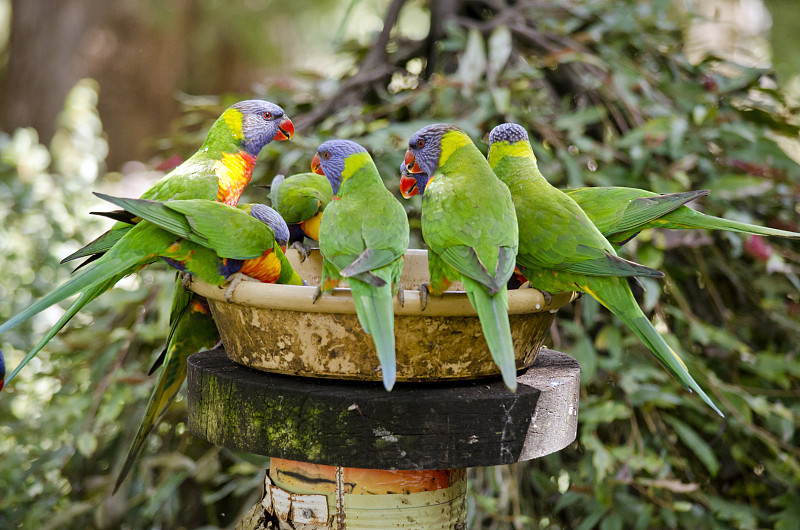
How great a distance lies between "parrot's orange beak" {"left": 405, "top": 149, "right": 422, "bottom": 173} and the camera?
158cm

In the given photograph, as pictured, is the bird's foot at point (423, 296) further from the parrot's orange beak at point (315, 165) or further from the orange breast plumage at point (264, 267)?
the parrot's orange beak at point (315, 165)

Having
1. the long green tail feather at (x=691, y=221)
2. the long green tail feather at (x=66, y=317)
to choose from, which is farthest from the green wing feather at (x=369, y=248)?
the long green tail feather at (x=691, y=221)

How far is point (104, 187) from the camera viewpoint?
13.2ft

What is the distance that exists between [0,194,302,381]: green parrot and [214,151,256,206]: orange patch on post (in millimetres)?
277

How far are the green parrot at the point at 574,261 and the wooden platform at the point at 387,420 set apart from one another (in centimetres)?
19

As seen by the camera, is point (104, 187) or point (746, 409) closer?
point (746, 409)

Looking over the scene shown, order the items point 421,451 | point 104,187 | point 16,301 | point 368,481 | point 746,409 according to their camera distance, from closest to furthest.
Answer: point 421,451
point 368,481
point 746,409
point 16,301
point 104,187

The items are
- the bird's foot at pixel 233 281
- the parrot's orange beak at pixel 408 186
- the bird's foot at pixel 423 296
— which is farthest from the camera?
the parrot's orange beak at pixel 408 186

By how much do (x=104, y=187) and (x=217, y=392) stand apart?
305 centimetres

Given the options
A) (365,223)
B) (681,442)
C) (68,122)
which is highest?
(365,223)

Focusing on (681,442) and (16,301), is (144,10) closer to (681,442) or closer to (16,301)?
(16,301)

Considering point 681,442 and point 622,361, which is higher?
point 622,361

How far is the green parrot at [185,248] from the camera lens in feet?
4.29

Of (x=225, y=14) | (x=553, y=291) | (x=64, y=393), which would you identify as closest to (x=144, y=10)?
(x=225, y=14)
